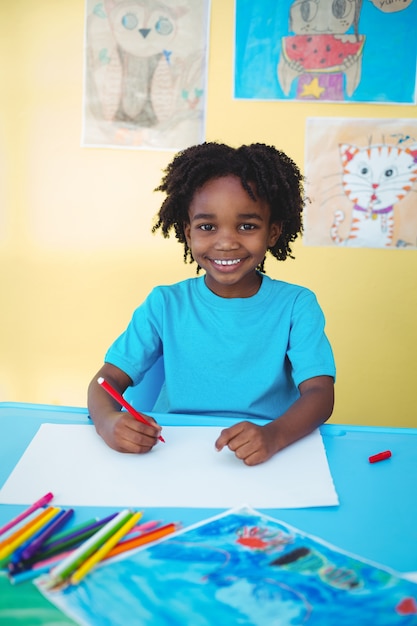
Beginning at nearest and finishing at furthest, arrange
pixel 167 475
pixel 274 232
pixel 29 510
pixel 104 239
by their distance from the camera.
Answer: pixel 29 510 < pixel 167 475 < pixel 274 232 < pixel 104 239

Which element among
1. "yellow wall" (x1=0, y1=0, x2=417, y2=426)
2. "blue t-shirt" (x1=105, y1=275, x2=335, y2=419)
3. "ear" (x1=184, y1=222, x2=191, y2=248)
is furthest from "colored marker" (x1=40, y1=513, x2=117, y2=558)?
"yellow wall" (x1=0, y1=0, x2=417, y2=426)

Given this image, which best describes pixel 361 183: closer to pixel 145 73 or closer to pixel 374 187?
pixel 374 187

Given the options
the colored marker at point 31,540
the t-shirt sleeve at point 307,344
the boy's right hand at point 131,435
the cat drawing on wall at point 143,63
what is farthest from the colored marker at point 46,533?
the cat drawing on wall at point 143,63

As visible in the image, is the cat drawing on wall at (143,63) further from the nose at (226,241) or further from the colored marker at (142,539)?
the colored marker at (142,539)

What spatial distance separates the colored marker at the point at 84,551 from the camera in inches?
21.5

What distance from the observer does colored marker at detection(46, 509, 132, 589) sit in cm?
55

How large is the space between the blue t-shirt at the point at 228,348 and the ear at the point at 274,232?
10 centimetres

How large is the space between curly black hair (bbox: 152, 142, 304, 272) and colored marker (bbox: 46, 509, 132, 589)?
2.30 ft

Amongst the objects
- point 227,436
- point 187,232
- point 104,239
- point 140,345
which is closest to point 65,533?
point 227,436

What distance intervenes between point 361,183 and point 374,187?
0.05 meters

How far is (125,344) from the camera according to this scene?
45.4 inches

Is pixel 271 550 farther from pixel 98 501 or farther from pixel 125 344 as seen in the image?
pixel 125 344

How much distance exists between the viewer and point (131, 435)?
0.86 metres

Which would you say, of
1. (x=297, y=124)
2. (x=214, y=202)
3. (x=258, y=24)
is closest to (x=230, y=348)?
(x=214, y=202)
